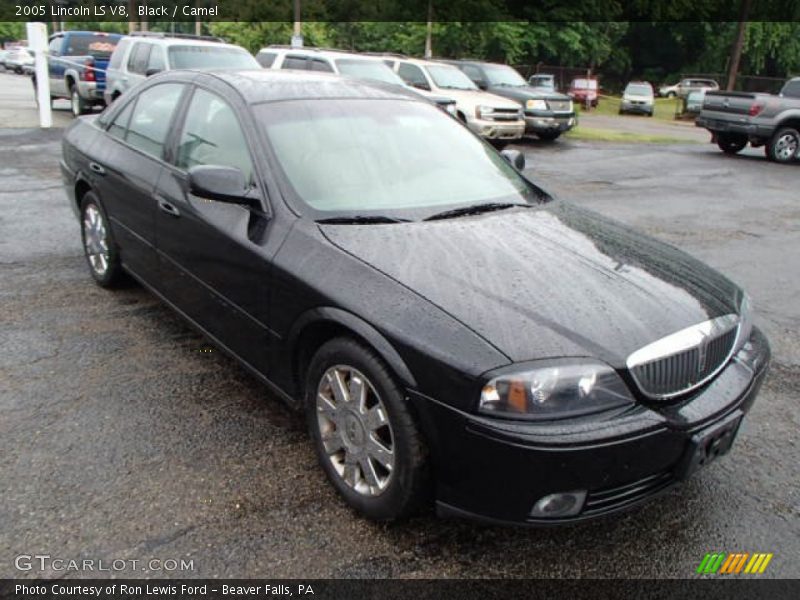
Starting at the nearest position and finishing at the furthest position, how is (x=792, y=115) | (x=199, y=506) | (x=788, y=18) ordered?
(x=199, y=506) → (x=792, y=115) → (x=788, y=18)

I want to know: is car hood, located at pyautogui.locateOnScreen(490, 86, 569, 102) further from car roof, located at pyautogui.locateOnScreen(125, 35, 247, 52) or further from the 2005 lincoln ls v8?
the 2005 lincoln ls v8

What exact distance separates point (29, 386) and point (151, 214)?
1.12m

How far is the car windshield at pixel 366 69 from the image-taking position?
42.0 ft

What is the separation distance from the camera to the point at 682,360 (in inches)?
93.0

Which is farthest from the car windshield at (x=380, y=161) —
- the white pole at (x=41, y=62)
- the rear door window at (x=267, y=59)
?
the white pole at (x=41, y=62)

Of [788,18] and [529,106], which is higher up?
[788,18]

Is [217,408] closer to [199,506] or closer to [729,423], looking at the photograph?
[199,506]

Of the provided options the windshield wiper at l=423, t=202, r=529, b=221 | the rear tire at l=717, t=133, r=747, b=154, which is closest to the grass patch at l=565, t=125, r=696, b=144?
the rear tire at l=717, t=133, r=747, b=154

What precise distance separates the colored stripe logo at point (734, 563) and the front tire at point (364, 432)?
Result: 3.57 ft

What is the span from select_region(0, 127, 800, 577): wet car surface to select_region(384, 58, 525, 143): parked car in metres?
10.1

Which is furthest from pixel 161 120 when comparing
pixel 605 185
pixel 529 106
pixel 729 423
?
pixel 529 106

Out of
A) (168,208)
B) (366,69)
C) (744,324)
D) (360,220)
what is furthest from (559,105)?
(360,220)

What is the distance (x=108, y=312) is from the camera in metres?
4.46

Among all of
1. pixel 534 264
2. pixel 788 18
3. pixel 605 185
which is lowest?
pixel 605 185
